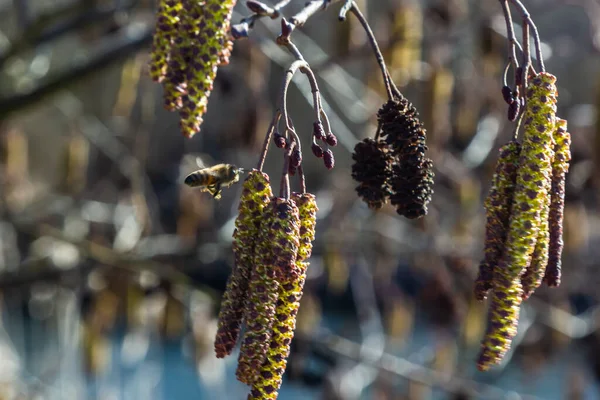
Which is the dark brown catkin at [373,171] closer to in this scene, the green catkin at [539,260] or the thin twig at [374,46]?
the thin twig at [374,46]

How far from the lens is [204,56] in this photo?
1.02 meters

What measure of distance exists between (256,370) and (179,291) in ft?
7.13

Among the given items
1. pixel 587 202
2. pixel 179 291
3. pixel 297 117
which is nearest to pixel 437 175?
pixel 587 202

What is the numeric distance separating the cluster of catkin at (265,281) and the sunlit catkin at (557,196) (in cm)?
31

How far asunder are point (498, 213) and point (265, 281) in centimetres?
31

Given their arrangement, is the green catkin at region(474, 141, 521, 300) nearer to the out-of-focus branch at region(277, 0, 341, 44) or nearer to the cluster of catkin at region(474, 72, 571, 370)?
the cluster of catkin at region(474, 72, 571, 370)

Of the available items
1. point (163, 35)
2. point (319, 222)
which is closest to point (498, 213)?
point (163, 35)

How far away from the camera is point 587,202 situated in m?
3.63

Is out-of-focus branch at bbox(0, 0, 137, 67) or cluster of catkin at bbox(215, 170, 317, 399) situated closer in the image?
cluster of catkin at bbox(215, 170, 317, 399)

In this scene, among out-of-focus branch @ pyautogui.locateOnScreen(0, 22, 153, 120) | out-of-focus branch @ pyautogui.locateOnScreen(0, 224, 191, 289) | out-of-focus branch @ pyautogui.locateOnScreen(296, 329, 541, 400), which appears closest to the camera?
out-of-focus branch @ pyautogui.locateOnScreen(0, 22, 153, 120)

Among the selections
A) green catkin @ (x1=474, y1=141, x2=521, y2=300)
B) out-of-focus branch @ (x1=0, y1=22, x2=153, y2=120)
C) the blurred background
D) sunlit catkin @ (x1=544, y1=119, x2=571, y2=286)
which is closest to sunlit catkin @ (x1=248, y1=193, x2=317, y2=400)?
green catkin @ (x1=474, y1=141, x2=521, y2=300)

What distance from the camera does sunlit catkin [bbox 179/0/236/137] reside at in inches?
40.1

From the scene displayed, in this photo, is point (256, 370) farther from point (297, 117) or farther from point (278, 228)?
point (297, 117)

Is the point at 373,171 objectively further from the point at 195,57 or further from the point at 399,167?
the point at 195,57
